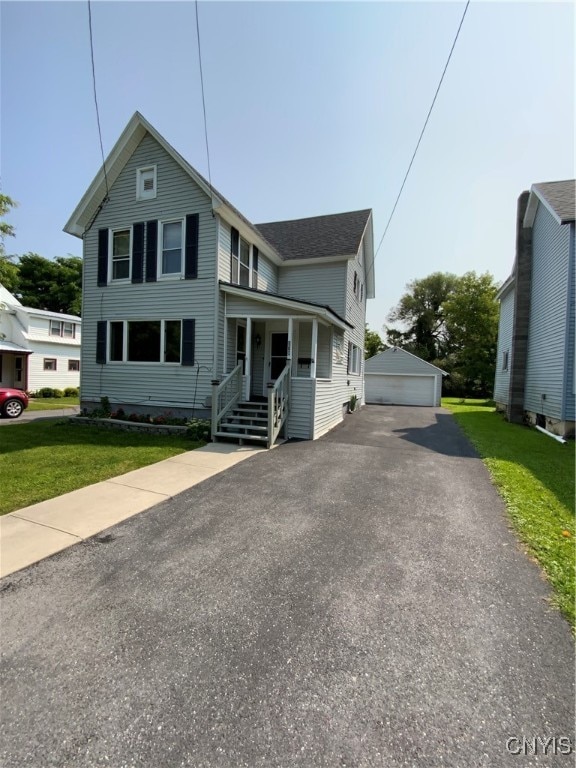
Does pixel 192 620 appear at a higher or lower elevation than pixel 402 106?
lower

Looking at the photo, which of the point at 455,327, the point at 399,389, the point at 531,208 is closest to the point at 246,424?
the point at 531,208

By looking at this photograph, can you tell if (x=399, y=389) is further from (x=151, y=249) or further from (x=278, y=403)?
(x=151, y=249)

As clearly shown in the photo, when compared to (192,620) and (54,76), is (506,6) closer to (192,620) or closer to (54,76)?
(54,76)

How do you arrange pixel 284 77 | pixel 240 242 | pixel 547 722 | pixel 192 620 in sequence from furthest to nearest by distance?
pixel 240 242 < pixel 284 77 < pixel 192 620 < pixel 547 722

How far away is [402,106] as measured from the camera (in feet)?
25.5

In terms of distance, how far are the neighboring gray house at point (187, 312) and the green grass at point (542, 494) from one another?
14.8ft

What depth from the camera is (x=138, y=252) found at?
11.4 metres

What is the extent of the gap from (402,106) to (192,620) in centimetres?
989

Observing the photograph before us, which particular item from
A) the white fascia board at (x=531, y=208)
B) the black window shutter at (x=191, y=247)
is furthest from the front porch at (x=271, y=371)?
the white fascia board at (x=531, y=208)

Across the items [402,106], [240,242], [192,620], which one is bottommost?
[192,620]

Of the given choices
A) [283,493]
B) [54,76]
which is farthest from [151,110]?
[283,493]

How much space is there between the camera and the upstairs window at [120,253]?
1160 cm

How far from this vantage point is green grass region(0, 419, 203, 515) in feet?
17.2

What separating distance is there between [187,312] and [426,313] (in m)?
41.1
